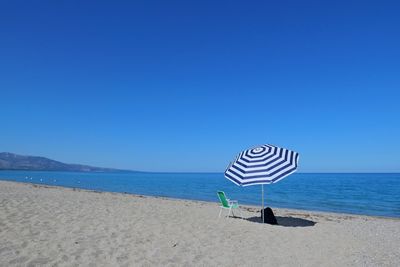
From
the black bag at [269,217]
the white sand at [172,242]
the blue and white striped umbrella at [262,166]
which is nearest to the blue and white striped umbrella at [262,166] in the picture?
the blue and white striped umbrella at [262,166]

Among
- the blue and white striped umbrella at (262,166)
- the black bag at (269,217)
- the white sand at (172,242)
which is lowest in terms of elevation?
the white sand at (172,242)

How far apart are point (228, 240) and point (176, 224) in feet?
6.66

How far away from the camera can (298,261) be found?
18.5 feet

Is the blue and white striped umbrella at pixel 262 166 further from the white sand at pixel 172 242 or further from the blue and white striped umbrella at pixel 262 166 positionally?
the white sand at pixel 172 242

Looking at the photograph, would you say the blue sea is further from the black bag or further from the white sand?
the white sand

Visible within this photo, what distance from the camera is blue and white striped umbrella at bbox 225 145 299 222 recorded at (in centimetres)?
862

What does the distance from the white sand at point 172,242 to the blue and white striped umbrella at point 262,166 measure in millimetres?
1257

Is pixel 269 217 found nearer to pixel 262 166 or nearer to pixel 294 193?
pixel 262 166

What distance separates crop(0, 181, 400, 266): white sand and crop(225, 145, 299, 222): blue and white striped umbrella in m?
1.26

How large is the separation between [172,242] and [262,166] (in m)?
3.48

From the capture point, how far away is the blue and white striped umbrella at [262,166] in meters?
8.62

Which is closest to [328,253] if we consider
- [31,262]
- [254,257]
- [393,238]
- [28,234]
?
[254,257]

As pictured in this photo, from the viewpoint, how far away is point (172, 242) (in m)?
6.55

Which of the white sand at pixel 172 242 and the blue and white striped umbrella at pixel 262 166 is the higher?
the blue and white striped umbrella at pixel 262 166
